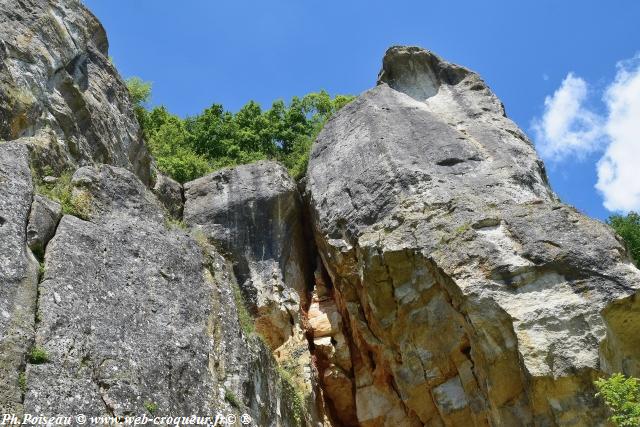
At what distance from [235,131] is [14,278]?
693 inches

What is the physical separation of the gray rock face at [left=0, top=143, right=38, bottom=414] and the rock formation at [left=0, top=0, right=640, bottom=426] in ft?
0.10

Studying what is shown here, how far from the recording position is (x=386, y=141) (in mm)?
17750

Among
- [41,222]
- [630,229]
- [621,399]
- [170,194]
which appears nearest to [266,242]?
[170,194]

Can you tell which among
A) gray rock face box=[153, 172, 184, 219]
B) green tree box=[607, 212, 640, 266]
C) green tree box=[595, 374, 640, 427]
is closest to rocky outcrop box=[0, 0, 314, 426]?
gray rock face box=[153, 172, 184, 219]

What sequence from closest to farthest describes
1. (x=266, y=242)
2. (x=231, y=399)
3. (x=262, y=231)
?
(x=231, y=399), (x=266, y=242), (x=262, y=231)

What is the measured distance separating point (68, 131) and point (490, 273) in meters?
10.0

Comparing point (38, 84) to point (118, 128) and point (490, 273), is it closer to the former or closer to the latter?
point (118, 128)

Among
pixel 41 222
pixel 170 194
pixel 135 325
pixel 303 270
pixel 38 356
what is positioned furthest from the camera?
pixel 170 194

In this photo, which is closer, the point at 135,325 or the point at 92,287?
the point at 135,325

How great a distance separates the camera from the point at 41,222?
11484mm

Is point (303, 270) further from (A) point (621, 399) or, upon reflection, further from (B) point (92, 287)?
(A) point (621, 399)

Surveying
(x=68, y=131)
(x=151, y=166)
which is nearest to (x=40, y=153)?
(x=68, y=131)

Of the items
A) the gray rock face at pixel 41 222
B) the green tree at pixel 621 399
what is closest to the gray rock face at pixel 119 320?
the gray rock face at pixel 41 222

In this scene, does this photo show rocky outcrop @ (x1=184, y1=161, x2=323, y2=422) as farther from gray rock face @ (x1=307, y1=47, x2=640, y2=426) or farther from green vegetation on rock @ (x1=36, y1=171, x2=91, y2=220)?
green vegetation on rock @ (x1=36, y1=171, x2=91, y2=220)
